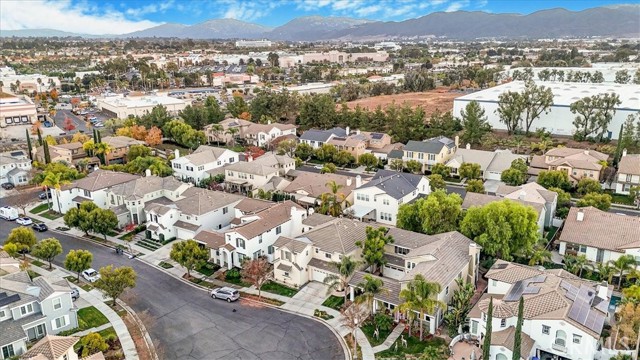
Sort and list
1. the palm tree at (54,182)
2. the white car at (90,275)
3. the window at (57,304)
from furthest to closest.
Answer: the palm tree at (54,182) < the white car at (90,275) < the window at (57,304)

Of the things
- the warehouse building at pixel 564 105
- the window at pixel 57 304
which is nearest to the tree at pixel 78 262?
the window at pixel 57 304

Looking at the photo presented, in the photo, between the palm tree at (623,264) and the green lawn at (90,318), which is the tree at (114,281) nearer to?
the green lawn at (90,318)

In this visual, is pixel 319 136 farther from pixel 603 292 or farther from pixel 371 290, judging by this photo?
pixel 603 292

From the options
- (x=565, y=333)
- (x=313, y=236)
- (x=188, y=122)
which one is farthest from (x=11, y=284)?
(x=188, y=122)

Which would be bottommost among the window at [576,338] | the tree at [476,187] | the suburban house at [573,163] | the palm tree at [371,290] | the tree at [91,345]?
the tree at [91,345]

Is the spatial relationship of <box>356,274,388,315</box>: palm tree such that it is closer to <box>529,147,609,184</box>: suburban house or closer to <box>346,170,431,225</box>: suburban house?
<box>346,170,431,225</box>: suburban house

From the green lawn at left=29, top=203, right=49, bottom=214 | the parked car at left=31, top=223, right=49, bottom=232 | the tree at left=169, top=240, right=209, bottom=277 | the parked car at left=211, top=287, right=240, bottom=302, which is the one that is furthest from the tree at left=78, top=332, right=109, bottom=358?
the green lawn at left=29, top=203, right=49, bottom=214
